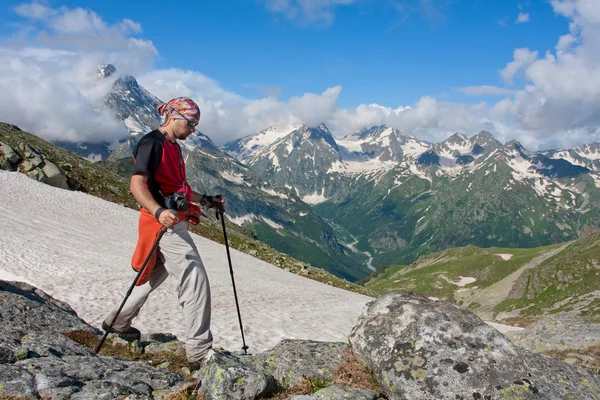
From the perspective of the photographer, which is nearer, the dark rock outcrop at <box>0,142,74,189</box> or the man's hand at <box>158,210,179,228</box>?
the man's hand at <box>158,210,179,228</box>

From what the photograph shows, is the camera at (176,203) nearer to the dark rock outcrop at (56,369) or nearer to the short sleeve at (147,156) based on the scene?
the short sleeve at (147,156)

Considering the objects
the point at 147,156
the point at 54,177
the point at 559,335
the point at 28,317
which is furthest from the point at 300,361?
the point at 54,177

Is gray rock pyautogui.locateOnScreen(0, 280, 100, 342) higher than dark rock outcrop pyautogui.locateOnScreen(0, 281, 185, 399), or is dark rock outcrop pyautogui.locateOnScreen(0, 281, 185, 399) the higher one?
dark rock outcrop pyautogui.locateOnScreen(0, 281, 185, 399)

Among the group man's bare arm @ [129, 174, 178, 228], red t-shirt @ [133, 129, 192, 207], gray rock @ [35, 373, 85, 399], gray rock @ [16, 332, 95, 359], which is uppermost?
red t-shirt @ [133, 129, 192, 207]

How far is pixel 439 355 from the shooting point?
21.0 feet

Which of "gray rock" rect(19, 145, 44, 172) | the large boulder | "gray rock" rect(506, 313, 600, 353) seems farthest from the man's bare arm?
"gray rock" rect(19, 145, 44, 172)

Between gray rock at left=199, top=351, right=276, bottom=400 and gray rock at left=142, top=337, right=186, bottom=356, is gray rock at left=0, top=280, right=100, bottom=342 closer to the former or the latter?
gray rock at left=142, top=337, right=186, bottom=356

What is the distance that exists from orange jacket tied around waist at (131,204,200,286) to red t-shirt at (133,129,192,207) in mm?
458

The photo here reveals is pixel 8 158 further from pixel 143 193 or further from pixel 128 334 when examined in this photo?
pixel 143 193

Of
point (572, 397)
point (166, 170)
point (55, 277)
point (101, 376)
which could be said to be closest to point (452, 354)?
point (572, 397)

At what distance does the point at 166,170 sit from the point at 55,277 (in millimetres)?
13819

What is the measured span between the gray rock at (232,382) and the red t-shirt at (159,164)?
159 inches

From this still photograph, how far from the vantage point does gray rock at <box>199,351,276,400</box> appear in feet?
20.0

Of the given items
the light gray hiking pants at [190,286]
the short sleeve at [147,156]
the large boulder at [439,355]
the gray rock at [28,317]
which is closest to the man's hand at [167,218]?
the light gray hiking pants at [190,286]
